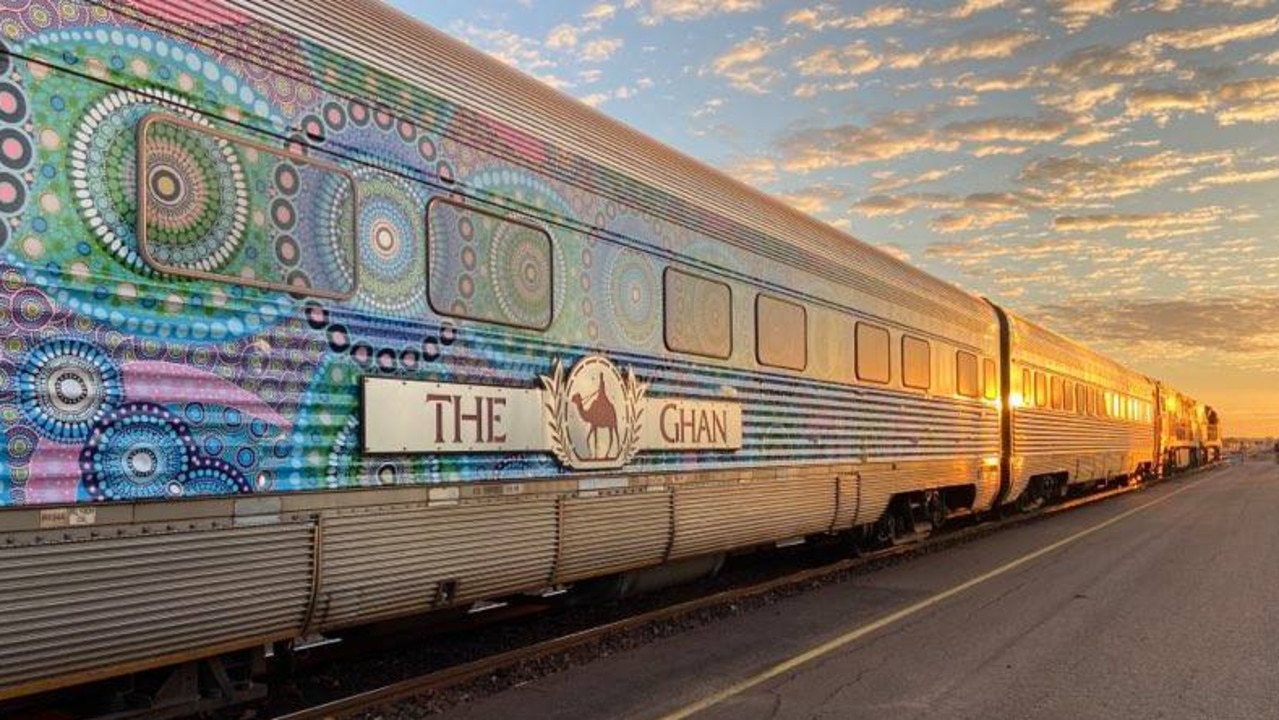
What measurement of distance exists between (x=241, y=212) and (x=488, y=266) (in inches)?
63.8

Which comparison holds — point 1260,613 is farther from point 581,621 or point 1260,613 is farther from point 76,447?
point 76,447

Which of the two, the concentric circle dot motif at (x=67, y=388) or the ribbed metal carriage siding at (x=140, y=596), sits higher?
the concentric circle dot motif at (x=67, y=388)

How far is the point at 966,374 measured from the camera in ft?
45.1

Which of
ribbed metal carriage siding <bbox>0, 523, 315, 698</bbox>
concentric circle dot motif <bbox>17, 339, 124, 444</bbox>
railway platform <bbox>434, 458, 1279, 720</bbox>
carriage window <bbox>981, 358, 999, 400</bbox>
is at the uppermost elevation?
carriage window <bbox>981, 358, 999, 400</bbox>

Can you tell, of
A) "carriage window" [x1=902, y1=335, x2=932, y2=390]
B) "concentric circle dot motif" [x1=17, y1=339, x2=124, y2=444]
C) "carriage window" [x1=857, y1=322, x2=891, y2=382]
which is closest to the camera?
"concentric circle dot motif" [x1=17, y1=339, x2=124, y2=444]

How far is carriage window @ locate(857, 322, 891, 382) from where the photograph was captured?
1053cm

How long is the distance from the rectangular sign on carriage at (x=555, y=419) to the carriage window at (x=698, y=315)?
0.42 metres

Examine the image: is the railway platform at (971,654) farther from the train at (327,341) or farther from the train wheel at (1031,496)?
the train wheel at (1031,496)

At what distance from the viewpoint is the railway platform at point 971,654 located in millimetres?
5688

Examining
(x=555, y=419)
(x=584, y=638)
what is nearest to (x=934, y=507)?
(x=584, y=638)

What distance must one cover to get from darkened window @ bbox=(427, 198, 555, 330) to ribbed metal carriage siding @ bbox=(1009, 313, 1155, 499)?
11.3 m

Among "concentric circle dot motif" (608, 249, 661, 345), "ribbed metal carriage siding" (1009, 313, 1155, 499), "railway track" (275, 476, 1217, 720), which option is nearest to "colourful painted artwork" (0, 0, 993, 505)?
"concentric circle dot motif" (608, 249, 661, 345)

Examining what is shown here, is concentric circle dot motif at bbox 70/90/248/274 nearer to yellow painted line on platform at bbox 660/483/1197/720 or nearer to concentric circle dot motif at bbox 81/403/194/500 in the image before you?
concentric circle dot motif at bbox 81/403/194/500

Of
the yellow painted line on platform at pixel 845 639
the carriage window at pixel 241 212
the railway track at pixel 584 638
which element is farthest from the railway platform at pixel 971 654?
the carriage window at pixel 241 212
